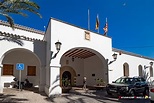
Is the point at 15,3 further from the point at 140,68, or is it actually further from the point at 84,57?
the point at 140,68

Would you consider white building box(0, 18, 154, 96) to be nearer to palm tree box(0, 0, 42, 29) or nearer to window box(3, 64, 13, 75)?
window box(3, 64, 13, 75)

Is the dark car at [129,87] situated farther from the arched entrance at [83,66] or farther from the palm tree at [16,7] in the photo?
the palm tree at [16,7]

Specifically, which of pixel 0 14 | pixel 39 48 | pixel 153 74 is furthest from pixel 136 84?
pixel 153 74

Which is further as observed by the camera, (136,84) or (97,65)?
(97,65)

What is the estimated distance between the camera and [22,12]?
8.95m

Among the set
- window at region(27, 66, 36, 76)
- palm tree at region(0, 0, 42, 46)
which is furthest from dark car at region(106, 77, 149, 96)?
window at region(27, 66, 36, 76)

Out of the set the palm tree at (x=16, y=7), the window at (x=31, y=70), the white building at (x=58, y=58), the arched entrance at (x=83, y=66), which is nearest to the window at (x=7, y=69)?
the white building at (x=58, y=58)

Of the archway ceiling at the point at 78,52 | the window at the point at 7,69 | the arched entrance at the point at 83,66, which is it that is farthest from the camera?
the arched entrance at the point at 83,66

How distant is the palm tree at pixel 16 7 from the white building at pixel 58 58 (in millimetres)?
1858

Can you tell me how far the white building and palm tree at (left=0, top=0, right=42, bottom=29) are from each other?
6.09ft

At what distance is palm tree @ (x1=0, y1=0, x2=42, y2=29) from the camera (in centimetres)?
806

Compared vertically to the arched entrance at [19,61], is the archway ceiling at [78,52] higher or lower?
higher

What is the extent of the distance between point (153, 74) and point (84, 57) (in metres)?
10.8

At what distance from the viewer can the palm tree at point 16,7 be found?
806 centimetres
